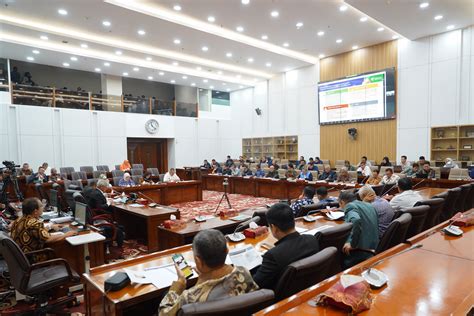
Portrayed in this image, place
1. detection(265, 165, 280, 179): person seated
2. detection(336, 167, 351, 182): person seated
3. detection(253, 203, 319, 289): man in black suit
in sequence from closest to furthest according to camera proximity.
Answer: detection(253, 203, 319, 289): man in black suit, detection(336, 167, 351, 182): person seated, detection(265, 165, 280, 179): person seated

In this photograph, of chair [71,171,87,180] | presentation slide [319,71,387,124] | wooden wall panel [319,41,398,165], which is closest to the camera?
A: chair [71,171,87,180]

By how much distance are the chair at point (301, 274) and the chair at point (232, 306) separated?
23 cm

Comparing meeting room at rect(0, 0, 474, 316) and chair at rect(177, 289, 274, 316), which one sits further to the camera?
meeting room at rect(0, 0, 474, 316)

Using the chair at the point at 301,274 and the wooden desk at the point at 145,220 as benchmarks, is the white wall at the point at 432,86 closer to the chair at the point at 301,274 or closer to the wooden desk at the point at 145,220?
the wooden desk at the point at 145,220

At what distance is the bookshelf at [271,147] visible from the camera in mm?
13703

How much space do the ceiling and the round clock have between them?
226cm

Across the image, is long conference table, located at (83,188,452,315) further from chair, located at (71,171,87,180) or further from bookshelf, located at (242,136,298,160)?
bookshelf, located at (242,136,298,160)

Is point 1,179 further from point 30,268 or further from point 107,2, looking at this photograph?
point 30,268

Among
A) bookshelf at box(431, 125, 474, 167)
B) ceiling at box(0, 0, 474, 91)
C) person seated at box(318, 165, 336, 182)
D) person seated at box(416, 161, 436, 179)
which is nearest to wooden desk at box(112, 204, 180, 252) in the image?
person seated at box(318, 165, 336, 182)

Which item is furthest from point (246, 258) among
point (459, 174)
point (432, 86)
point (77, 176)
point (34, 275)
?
point (432, 86)

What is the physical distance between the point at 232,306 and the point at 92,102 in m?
12.5

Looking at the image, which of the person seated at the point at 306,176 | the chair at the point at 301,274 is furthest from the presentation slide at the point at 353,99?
the chair at the point at 301,274

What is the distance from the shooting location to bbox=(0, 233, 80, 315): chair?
2.33 metres

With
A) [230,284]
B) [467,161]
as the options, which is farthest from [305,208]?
[467,161]
